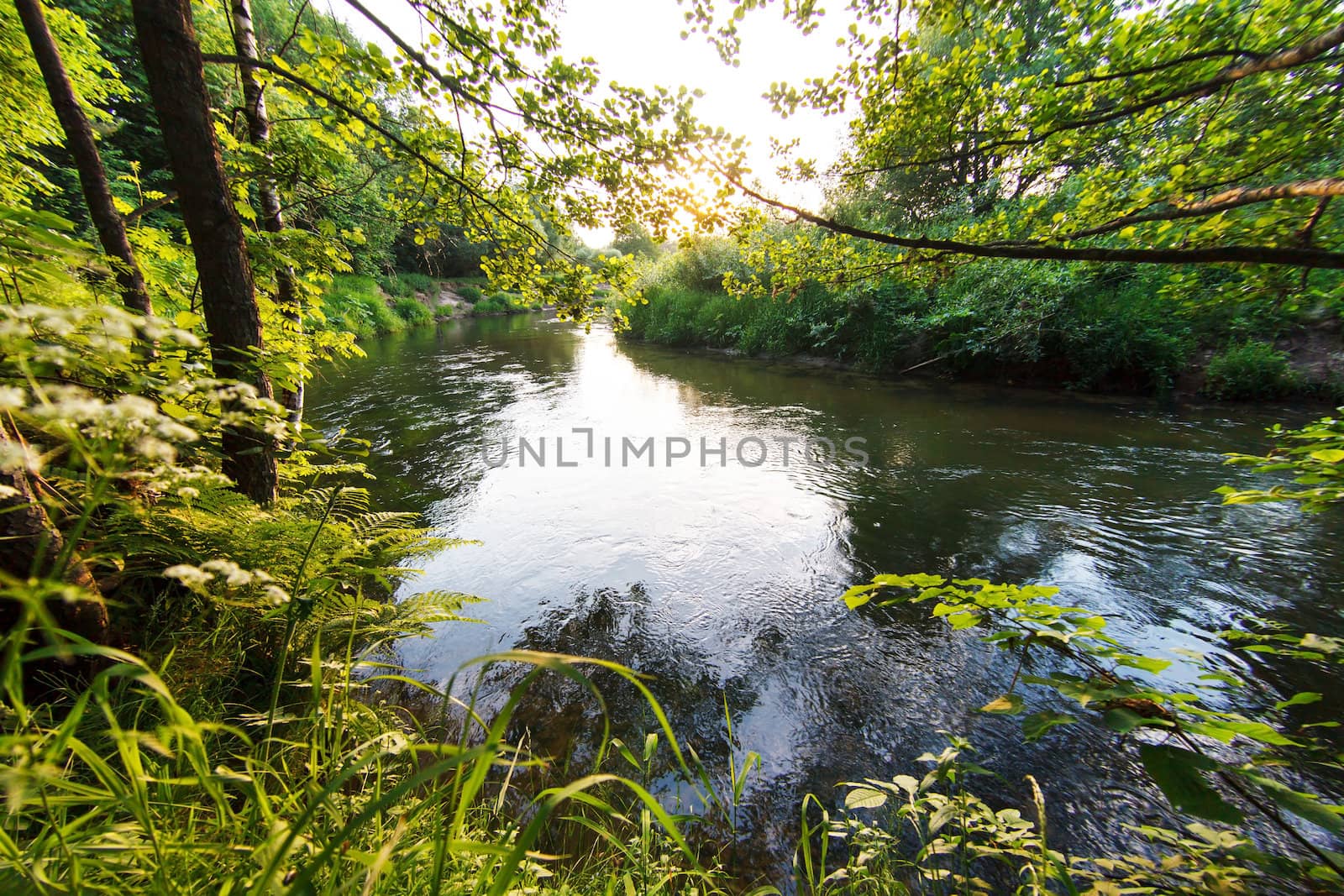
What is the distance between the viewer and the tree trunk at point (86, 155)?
94.6 inches

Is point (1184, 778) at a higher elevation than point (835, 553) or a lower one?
higher

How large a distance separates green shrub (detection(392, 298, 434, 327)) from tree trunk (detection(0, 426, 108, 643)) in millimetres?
25352

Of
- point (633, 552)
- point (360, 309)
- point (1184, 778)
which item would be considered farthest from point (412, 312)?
point (1184, 778)

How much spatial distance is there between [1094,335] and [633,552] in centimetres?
965

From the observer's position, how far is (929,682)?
2703 mm

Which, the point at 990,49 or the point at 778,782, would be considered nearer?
the point at 778,782

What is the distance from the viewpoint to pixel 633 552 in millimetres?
4223

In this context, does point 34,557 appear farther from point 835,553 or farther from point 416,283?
point 416,283

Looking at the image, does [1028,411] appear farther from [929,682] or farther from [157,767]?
[157,767]

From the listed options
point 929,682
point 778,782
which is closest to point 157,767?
point 778,782

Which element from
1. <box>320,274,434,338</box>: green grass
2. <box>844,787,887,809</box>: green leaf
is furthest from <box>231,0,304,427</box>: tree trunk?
<box>320,274,434,338</box>: green grass

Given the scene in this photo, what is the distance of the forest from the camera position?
112 cm

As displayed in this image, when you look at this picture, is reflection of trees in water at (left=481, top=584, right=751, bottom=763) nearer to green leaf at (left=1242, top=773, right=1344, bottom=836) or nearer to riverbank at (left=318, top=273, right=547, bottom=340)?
green leaf at (left=1242, top=773, right=1344, bottom=836)

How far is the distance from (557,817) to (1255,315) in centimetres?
1167
